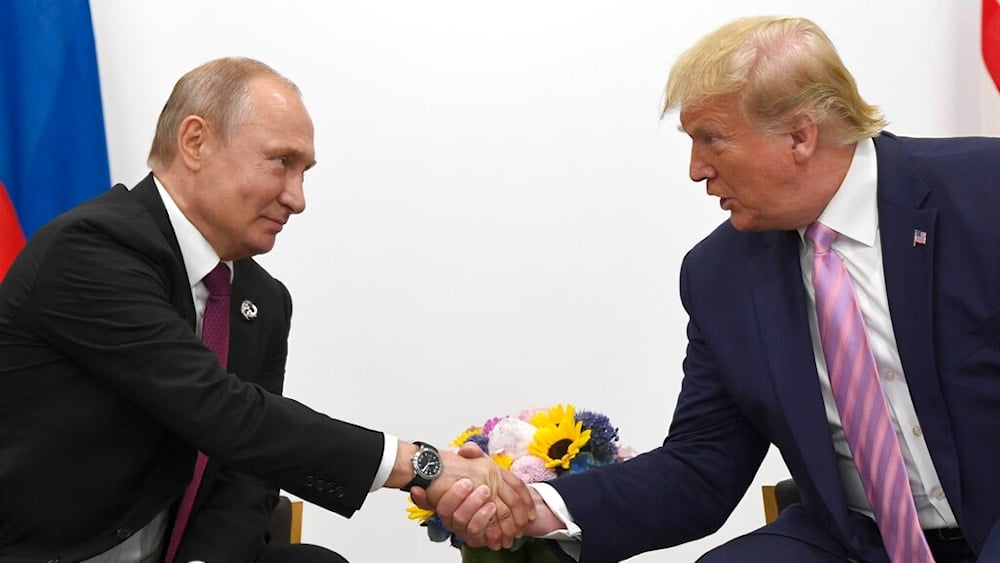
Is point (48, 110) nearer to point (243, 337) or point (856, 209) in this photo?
point (243, 337)

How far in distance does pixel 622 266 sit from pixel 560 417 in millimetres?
1169

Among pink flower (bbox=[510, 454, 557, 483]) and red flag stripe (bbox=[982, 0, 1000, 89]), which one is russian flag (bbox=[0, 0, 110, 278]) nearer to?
pink flower (bbox=[510, 454, 557, 483])

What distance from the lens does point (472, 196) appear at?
3564mm

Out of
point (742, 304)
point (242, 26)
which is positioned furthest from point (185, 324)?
point (242, 26)

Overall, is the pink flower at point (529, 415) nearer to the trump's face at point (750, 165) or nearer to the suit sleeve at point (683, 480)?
the suit sleeve at point (683, 480)

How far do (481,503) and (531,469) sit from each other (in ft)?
0.61

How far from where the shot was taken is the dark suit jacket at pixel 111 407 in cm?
219

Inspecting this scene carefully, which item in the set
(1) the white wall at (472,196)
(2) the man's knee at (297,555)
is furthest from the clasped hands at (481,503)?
(1) the white wall at (472,196)

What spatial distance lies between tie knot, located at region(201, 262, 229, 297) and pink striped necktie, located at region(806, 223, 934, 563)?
1.19m

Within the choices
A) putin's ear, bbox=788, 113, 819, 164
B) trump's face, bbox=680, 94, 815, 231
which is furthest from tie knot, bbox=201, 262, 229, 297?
putin's ear, bbox=788, 113, 819, 164

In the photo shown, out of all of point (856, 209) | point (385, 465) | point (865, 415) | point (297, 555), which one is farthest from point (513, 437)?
point (856, 209)

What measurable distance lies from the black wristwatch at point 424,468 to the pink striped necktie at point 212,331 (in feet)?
1.47

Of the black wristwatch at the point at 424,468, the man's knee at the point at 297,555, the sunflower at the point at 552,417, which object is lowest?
the man's knee at the point at 297,555

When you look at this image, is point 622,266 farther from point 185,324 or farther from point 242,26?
point 185,324
